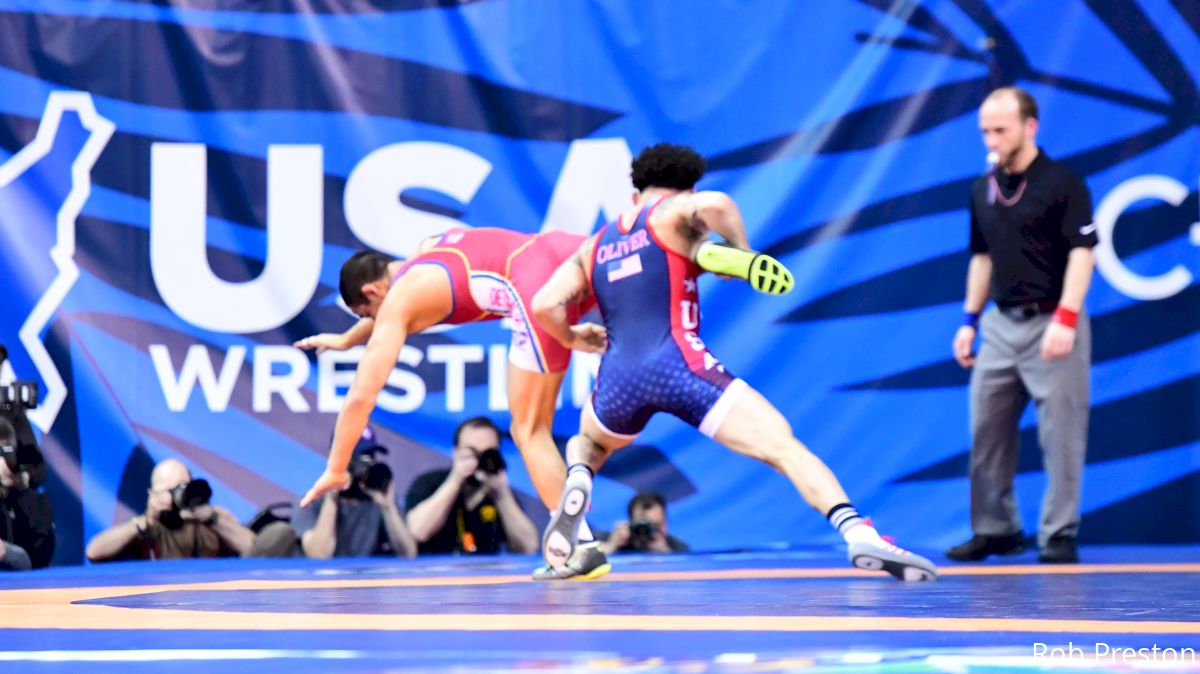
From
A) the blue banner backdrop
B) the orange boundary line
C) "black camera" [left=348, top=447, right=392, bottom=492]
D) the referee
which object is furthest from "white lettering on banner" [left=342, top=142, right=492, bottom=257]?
the orange boundary line

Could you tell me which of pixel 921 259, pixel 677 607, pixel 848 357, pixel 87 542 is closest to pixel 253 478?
pixel 87 542

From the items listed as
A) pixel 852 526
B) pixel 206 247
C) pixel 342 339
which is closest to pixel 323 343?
pixel 342 339

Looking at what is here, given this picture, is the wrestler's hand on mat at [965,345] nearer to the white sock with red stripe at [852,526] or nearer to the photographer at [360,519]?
the white sock with red stripe at [852,526]

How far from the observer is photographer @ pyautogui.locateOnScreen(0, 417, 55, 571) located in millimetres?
5516

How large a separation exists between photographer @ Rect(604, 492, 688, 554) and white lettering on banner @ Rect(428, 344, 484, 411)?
3.09 feet

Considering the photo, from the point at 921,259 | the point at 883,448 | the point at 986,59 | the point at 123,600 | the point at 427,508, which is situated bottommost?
the point at 123,600

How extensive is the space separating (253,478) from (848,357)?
2.60 metres

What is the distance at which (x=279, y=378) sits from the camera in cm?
675

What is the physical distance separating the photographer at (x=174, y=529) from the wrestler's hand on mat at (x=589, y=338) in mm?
1984

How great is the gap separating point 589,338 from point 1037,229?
1.85 m

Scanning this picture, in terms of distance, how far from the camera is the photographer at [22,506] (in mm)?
5516

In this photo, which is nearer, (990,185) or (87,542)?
(990,185)

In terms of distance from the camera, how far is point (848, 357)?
21.8 ft

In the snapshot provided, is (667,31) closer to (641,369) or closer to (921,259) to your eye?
(921,259)
